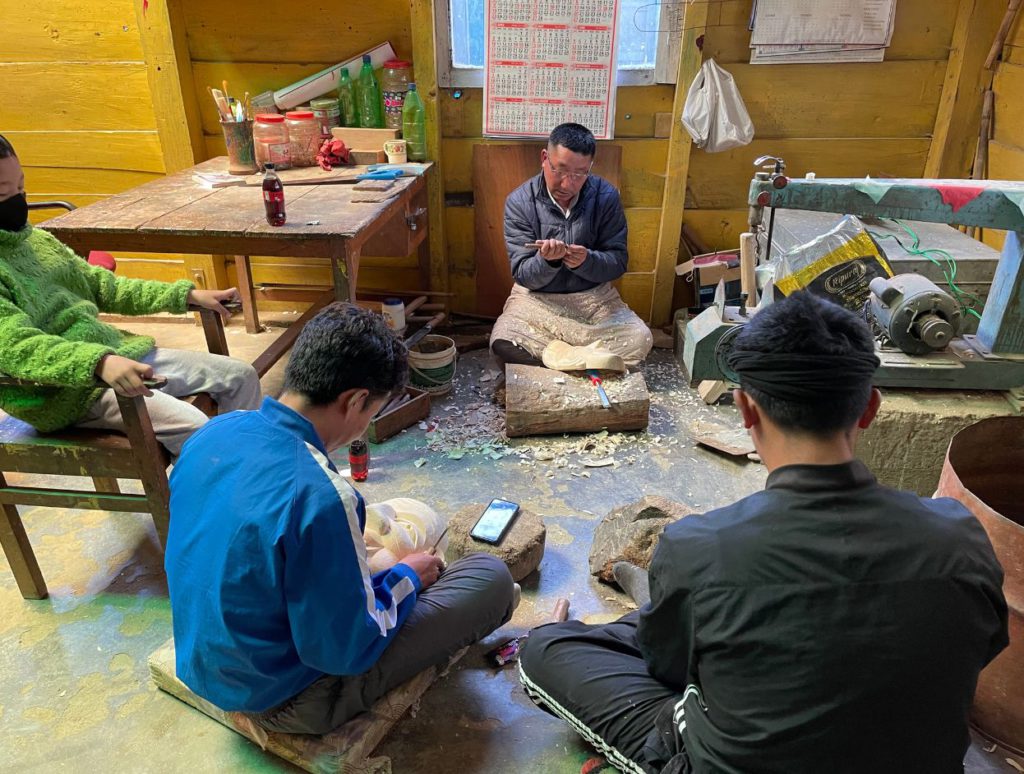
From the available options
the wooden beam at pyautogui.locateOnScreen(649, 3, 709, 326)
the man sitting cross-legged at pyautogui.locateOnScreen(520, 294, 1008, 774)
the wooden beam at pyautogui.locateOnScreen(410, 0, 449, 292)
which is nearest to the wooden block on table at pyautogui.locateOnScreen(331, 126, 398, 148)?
the wooden beam at pyautogui.locateOnScreen(410, 0, 449, 292)

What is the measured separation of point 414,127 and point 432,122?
14 centimetres

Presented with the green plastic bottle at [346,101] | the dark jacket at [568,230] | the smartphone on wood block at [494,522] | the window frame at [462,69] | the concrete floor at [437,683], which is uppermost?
the window frame at [462,69]

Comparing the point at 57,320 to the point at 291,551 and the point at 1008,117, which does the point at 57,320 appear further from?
the point at 1008,117

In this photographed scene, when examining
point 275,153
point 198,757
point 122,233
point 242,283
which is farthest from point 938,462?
point 242,283

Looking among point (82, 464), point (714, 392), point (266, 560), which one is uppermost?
point (266, 560)

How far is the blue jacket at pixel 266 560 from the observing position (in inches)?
54.3

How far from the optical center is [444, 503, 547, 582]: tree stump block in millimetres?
2336

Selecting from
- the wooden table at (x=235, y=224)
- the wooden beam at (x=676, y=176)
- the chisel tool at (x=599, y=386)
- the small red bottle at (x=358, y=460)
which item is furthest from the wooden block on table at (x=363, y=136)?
the small red bottle at (x=358, y=460)

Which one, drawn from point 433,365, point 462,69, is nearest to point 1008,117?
point 462,69

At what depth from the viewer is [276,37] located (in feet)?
13.1

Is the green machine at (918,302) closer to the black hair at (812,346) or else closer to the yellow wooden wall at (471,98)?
the black hair at (812,346)

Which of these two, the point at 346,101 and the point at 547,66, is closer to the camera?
the point at 547,66

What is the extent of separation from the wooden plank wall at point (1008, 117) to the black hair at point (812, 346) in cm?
322

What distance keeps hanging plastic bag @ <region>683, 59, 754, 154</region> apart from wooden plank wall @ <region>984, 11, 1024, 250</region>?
1.30 m
